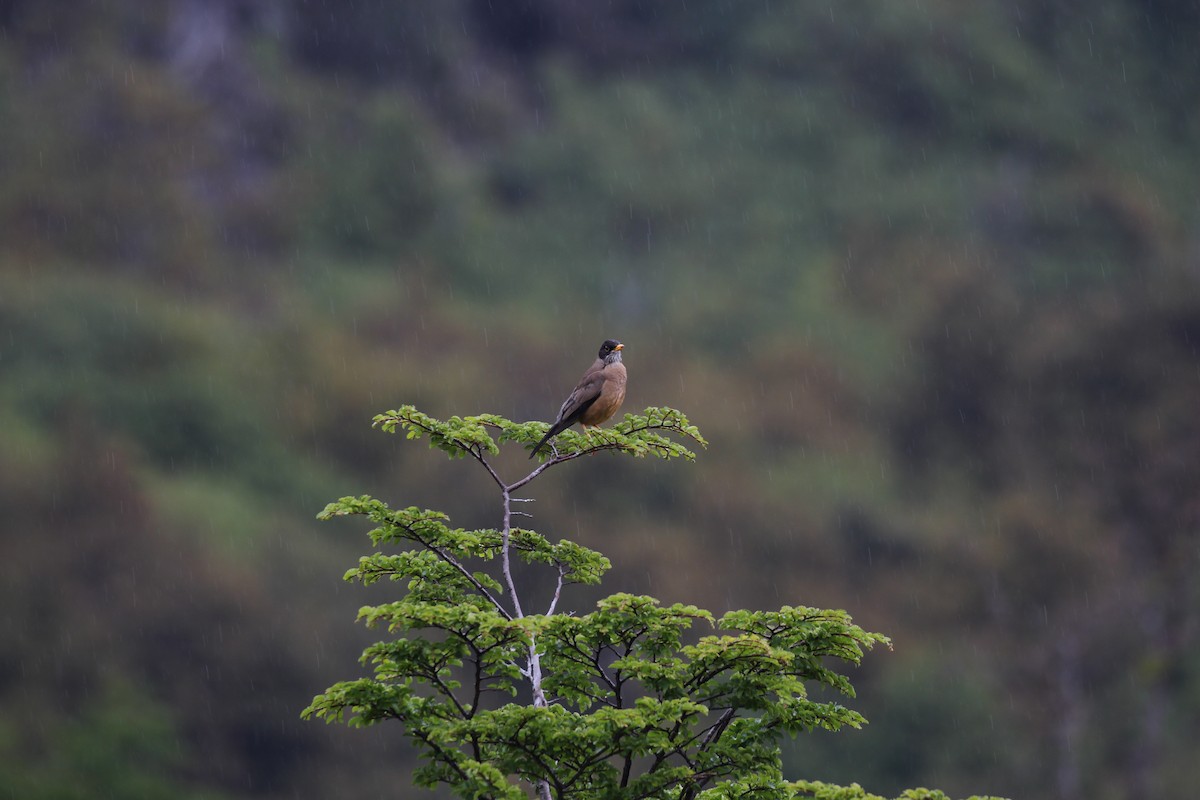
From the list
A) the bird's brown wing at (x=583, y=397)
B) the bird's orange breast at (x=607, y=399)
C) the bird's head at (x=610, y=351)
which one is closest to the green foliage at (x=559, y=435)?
the bird's brown wing at (x=583, y=397)

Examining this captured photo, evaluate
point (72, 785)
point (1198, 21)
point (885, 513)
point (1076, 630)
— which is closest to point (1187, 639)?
point (1076, 630)

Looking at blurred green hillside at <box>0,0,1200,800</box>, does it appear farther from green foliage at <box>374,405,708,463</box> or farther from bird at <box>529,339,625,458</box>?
green foliage at <box>374,405,708,463</box>

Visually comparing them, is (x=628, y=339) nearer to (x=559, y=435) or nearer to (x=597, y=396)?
(x=597, y=396)

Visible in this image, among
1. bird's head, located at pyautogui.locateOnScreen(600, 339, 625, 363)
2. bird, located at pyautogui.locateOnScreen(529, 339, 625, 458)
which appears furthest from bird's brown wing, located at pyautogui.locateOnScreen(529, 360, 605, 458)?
bird's head, located at pyautogui.locateOnScreen(600, 339, 625, 363)

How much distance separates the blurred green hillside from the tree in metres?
35.4

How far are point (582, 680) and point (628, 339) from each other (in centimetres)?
5634

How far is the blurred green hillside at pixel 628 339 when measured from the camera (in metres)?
46.3

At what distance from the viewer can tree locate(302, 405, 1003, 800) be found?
30.1 ft

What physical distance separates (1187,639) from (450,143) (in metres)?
44.6

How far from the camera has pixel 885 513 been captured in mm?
57969

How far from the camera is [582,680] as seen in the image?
34.3ft

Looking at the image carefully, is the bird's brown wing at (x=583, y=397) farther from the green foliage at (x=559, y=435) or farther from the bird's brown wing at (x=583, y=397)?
the green foliage at (x=559, y=435)

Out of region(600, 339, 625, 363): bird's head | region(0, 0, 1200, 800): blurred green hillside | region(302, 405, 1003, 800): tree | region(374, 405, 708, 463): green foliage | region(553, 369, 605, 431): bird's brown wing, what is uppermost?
region(0, 0, 1200, 800): blurred green hillside

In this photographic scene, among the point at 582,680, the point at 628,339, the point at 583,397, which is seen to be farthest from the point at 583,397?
the point at 628,339
